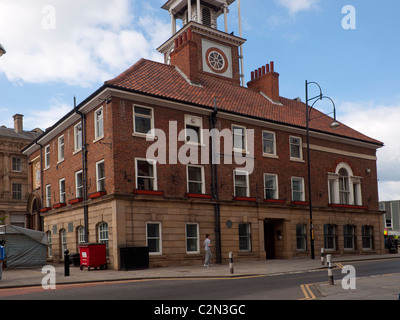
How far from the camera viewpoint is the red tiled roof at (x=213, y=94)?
26625 millimetres

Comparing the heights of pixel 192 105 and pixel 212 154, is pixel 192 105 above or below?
above

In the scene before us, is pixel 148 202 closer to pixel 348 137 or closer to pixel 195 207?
pixel 195 207

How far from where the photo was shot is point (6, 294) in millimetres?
14547

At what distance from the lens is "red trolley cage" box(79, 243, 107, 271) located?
74.1 ft

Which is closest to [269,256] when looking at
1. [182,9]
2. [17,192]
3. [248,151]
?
[248,151]

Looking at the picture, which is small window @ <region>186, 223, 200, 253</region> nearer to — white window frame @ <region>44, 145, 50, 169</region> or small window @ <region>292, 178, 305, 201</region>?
small window @ <region>292, 178, 305, 201</region>

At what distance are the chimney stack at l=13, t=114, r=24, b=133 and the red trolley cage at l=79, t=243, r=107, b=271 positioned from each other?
43.9 meters

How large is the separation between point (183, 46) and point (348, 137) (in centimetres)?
1464

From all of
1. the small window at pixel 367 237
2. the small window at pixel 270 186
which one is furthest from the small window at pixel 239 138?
the small window at pixel 367 237

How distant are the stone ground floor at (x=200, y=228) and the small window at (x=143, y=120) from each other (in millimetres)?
3887

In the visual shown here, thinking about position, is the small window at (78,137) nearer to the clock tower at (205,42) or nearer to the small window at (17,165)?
the clock tower at (205,42)

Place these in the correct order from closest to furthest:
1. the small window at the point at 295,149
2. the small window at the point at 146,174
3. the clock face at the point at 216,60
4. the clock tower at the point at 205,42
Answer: the small window at the point at 146,174 < the small window at the point at 295,149 < the clock tower at the point at 205,42 < the clock face at the point at 216,60

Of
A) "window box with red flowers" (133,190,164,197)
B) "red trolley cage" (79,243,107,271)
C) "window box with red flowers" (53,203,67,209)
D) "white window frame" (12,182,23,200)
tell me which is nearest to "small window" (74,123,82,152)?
"window box with red flowers" (53,203,67,209)

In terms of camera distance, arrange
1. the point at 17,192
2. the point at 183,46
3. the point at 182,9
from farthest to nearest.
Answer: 1. the point at 17,192
2. the point at 182,9
3. the point at 183,46
